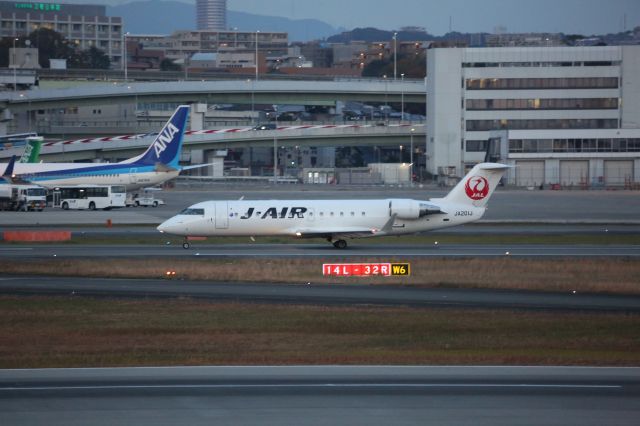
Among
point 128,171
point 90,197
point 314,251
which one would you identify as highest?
point 128,171

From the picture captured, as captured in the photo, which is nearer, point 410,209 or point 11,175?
point 410,209

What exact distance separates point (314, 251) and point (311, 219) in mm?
1901

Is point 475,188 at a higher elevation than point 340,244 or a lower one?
higher

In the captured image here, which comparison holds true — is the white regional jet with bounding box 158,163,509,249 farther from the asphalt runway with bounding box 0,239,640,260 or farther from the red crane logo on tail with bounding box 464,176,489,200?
the red crane logo on tail with bounding box 464,176,489,200

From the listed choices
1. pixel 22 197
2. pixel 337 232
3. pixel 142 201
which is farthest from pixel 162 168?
pixel 337 232

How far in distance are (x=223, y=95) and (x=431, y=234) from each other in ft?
251

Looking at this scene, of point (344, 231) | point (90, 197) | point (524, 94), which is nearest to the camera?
point (344, 231)

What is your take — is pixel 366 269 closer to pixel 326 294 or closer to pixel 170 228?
pixel 326 294

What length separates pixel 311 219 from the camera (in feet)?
151

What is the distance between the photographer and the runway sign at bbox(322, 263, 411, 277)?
36250mm

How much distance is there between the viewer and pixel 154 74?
563 feet

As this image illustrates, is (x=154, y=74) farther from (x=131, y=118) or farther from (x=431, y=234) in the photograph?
(x=431, y=234)

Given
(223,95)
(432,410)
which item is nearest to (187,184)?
(223,95)

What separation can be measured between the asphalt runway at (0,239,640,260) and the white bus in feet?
86.2
